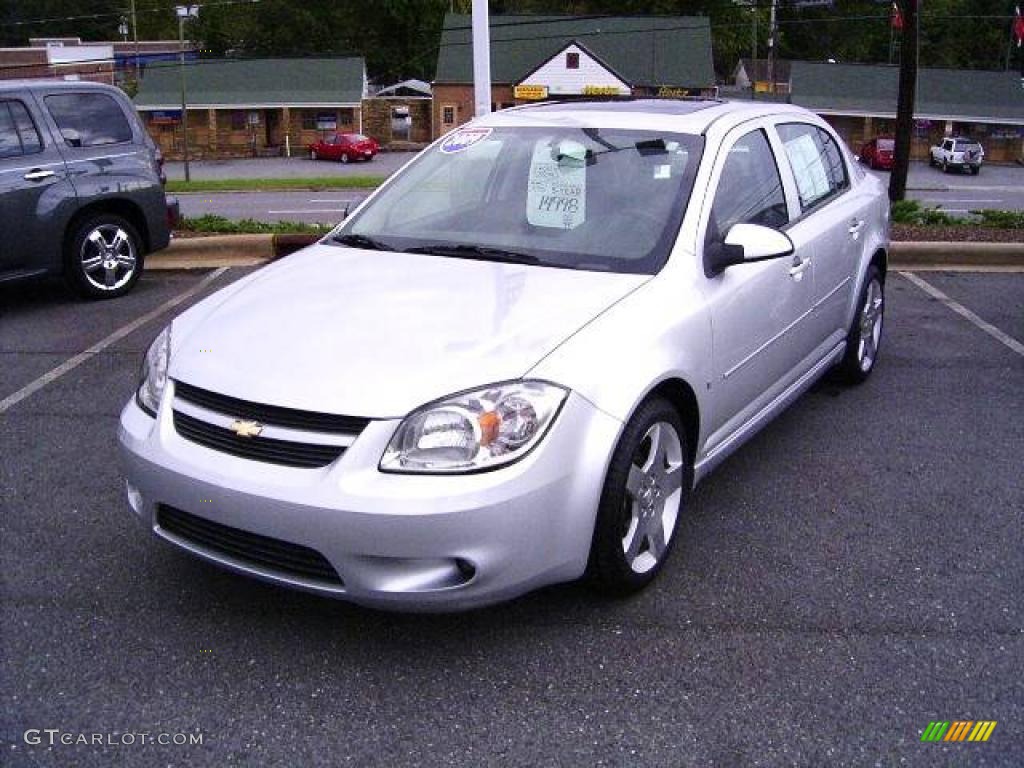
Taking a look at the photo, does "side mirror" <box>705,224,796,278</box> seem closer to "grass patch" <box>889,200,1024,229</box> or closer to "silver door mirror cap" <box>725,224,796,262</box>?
"silver door mirror cap" <box>725,224,796,262</box>

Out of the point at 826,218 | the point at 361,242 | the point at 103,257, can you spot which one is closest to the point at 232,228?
the point at 103,257

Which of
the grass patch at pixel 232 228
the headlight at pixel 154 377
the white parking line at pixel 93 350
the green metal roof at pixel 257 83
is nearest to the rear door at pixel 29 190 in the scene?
the white parking line at pixel 93 350

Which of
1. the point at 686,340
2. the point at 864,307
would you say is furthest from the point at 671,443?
the point at 864,307

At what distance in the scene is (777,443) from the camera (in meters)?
Result: 5.29

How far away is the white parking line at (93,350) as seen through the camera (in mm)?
5977

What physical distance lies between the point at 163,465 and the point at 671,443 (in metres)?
1.70

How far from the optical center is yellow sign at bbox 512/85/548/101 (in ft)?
193

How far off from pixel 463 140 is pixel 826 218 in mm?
1831

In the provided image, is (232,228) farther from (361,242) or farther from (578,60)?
(578,60)

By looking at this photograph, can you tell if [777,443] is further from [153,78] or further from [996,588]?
[153,78]

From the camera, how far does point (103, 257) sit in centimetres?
827

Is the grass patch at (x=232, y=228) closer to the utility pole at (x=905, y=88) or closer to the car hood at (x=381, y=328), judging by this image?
the car hood at (x=381, y=328)

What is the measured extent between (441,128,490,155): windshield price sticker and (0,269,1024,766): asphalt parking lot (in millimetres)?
1883

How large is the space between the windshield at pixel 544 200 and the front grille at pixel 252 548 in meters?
1.49
